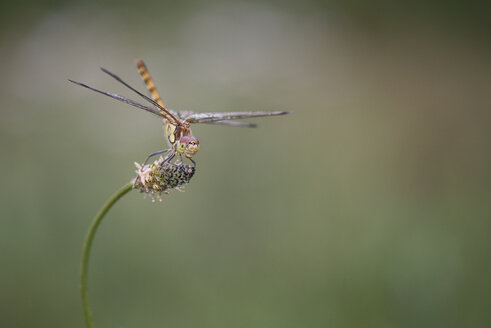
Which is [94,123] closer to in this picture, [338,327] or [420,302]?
[338,327]

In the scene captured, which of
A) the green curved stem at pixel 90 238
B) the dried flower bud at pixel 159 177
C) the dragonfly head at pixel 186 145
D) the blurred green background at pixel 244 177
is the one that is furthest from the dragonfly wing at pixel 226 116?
the blurred green background at pixel 244 177

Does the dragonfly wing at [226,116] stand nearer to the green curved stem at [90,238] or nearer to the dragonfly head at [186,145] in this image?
the dragonfly head at [186,145]

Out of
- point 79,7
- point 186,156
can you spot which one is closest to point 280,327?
point 186,156

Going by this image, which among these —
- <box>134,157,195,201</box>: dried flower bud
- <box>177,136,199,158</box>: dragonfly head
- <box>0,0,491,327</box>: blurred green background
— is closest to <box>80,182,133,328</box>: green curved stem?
<box>134,157,195,201</box>: dried flower bud

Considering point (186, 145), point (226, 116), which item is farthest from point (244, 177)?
point (226, 116)

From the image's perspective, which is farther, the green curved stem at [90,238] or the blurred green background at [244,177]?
the blurred green background at [244,177]

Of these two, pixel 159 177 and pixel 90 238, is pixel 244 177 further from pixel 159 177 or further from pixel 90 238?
pixel 90 238
